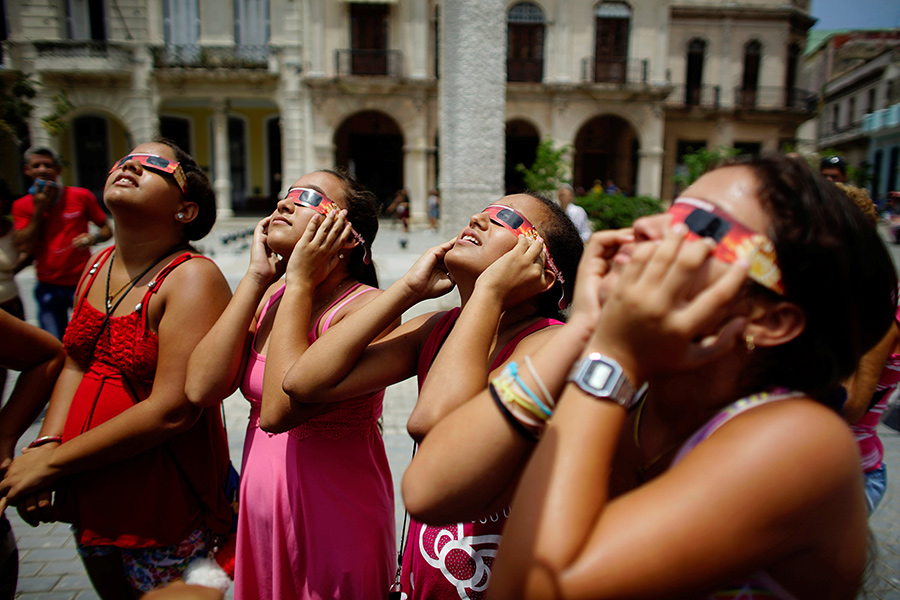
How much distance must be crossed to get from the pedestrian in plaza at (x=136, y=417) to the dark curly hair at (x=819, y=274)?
176 centimetres

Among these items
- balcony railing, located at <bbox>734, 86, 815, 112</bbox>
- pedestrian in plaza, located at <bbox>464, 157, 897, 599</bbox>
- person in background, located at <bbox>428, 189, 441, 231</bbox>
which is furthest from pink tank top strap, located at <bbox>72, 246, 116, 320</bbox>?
balcony railing, located at <bbox>734, 86, 815, 112</bbox>

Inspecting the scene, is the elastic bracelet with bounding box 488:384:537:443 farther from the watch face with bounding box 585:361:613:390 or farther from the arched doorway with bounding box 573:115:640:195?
the arched doorway with bounding box 573:115:640:195

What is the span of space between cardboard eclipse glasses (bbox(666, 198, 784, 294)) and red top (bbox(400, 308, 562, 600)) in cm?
70

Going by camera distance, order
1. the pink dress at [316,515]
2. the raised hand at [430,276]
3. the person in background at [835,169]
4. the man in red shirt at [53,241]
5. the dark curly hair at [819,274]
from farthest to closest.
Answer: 1. the man in red shirt at [53,241]
2. the person in background at [835,169]
3. the pink dress at [316,515]
4. the raised hand at [430,276]
5. the dark curly hair at [819,274]

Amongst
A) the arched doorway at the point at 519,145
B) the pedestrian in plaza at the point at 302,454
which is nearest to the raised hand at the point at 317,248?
the pedestrian in plaza at the point at 302,454

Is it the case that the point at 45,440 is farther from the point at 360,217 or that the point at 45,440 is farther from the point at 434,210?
the point at 434,210

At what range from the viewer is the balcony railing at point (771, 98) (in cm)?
2698

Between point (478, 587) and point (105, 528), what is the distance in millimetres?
1317

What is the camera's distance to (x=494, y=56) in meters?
6.31

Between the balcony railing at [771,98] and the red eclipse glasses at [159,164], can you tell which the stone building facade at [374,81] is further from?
the red eclipse glasses at [159,164]

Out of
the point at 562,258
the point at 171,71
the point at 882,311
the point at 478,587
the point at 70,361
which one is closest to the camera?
the point at 882,311

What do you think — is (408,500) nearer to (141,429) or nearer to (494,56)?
(141,429)

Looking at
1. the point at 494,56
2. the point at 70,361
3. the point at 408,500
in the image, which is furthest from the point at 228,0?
the point at 408,500

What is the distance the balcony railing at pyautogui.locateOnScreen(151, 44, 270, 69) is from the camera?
71.3 feet
